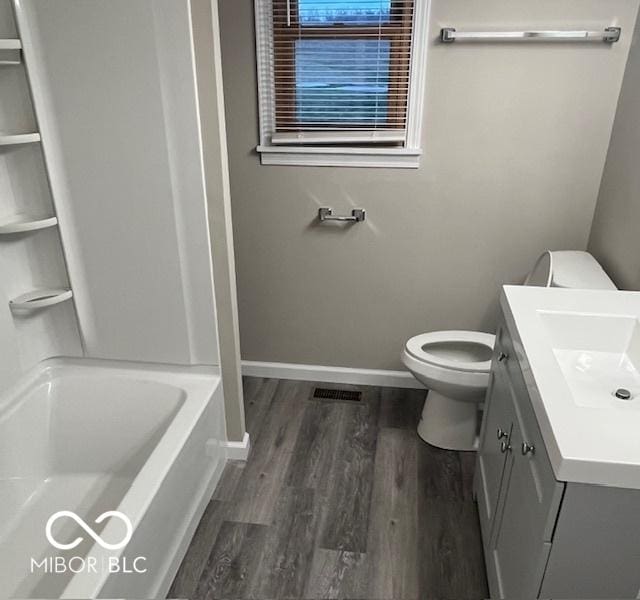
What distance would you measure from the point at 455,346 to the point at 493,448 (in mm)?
804

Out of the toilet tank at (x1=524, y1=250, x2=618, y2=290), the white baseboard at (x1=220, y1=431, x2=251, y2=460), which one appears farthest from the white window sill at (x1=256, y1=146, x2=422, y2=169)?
the white baseboard at (x1=220, y1=431, x2=251, y2=460)

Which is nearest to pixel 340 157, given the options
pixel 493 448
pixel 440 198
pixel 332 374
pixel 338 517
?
pixel 440 198

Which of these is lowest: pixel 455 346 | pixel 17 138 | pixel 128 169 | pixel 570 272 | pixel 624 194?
pixel 455 346

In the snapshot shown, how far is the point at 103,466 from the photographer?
6.98ft

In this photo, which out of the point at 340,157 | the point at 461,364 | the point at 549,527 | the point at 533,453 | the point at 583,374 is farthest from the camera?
the point at 340,157

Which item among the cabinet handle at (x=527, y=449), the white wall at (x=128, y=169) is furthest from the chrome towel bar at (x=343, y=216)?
the cabinet handle at (x=527, y=449)

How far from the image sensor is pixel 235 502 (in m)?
2.15

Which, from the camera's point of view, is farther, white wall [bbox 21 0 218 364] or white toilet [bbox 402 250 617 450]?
white toilet [bbox 402 250 617 450]

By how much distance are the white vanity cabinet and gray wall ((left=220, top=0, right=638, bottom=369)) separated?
1087 millimetres

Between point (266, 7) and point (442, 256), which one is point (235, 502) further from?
point (266, 7)

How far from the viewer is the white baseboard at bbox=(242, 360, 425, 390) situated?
2.91 metres

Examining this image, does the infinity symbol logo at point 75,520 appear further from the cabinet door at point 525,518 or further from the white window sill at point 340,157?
the white window sill at point 340,157

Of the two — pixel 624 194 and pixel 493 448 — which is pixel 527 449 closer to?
pixel 493 448

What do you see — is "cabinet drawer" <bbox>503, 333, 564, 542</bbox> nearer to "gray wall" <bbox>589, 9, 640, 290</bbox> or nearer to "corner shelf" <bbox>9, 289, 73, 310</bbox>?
"gray wall" <bbox>589, 9, 640, 290</bbox>
